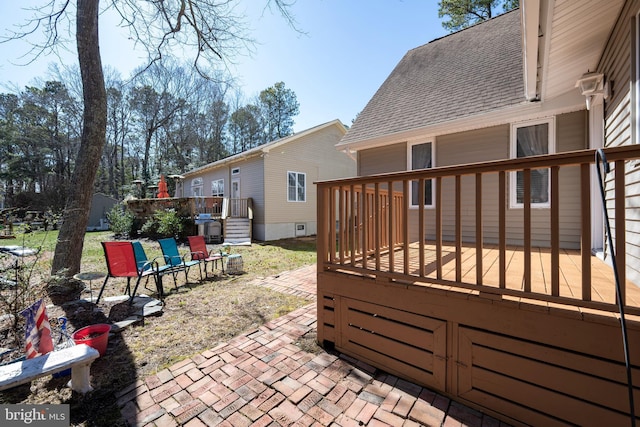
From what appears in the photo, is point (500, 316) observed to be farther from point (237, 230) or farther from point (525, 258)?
point (237, 230)

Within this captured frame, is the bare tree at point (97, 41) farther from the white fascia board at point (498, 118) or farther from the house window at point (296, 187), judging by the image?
the house window at point (296, 187)

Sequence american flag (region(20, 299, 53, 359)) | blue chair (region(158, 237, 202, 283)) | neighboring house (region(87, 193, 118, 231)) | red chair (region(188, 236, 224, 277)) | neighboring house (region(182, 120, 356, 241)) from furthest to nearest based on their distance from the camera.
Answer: neighboring house (region(87, 193, 118, 231))
neighboring house (region(182, 120, 356, 241))
red chair (region(188, 236, 224, 277))
blue chair (region(158, 237, 202, 283))
american flag (region(20, 299, 53, 359))

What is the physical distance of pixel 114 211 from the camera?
14.4 metres

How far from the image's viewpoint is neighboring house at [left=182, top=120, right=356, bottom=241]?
1255 centimetres

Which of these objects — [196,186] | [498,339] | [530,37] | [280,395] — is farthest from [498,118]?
[196,186]

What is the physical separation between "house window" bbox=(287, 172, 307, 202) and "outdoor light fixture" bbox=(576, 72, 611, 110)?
430 inches

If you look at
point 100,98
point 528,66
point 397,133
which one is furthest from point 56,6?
point 528,66

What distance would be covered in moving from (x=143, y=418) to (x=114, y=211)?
15767mm

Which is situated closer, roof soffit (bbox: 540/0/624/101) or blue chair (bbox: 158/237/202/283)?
roof soffit (bbox: 540/0/624/101)

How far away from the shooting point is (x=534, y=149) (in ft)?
16.8

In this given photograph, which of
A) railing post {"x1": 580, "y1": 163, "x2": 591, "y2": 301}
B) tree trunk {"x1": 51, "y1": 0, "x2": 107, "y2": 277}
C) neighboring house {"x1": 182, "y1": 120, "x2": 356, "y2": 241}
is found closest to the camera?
railing post {"x1": 580, "y1": 163, "x2": 591, "y2": 301}

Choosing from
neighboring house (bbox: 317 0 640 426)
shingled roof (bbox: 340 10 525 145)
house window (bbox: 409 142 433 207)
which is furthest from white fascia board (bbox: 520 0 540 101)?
house window (bbox: 409 142 433 207)
